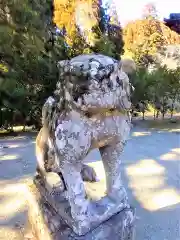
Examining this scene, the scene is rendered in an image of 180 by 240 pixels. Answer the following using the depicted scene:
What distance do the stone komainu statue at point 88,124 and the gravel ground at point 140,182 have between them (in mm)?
460

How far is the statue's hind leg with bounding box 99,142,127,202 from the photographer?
1244mm

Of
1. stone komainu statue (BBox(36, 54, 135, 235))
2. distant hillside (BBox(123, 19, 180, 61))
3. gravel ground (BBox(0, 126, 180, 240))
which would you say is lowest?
gravel ground (BBox(0, 126, 180, 240))

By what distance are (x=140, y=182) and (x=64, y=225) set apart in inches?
40.1

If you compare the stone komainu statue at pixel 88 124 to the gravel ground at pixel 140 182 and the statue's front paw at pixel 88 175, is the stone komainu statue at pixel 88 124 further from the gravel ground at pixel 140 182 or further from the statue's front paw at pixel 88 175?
the gravel ground at pixel 140 182

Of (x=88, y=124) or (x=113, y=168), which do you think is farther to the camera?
(x=113, y=168)

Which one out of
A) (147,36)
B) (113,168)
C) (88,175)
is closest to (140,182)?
(88,175)

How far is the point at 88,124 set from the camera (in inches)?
43.0

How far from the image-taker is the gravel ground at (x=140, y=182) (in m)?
1.68

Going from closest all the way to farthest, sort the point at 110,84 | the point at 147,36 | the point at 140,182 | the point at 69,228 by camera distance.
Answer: the point at 110,84 < the point at 69,228 < the point at 140,182 < the point at 147,36

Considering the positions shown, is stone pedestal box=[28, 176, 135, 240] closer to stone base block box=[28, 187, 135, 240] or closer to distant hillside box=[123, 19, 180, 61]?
stone base block box=[28, 187, 135, 240]

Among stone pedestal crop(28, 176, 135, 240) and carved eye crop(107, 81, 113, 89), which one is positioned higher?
carved eye crop(107, 81, 113, 89)

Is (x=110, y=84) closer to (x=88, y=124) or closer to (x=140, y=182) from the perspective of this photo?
(x=88, y=124)

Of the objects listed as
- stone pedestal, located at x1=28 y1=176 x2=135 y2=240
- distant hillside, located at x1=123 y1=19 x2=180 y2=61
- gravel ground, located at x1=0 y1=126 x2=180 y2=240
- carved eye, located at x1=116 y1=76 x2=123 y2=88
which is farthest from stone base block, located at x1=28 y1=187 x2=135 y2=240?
distant hillside, located at x1=123 y1=19 x2=180 y2=61

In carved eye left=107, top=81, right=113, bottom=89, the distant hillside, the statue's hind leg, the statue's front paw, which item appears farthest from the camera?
the distant hillside
